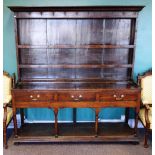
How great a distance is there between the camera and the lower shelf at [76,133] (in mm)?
2535

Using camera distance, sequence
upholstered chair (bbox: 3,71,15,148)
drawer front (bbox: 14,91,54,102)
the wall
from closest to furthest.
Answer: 1. drawer front (bbox: 14,91,54,102)
2. upholstered chair (bbox: 3,71,15,148)
3. the wall

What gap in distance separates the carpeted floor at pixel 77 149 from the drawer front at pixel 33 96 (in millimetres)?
553

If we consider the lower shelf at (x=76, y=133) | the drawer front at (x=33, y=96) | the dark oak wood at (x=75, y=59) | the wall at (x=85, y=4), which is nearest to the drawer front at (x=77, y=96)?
the dark oak wood at (x=75, y=59)

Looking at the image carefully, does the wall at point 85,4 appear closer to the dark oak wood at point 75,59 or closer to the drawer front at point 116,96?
the dark oak wood at point 75,59

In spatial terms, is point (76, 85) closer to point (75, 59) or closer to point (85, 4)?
point (75, 59)

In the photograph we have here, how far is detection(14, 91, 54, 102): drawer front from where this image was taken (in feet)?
7.84

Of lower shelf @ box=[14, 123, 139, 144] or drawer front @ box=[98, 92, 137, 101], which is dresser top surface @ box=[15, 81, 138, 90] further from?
lower shelf @ box=[14, 123, 139, 144]

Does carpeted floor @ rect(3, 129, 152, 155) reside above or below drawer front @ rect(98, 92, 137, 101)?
below

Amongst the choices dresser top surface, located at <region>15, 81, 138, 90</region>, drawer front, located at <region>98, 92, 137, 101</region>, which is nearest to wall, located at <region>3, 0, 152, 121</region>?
dresser top surface, located at <region>15, 81, 138, 90</region>

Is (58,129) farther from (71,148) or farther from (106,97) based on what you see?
(106,97)

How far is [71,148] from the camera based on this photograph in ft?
8.24

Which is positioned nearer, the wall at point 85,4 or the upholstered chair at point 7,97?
the upholstered chair at point 7,97

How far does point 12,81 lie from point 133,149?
1.59 meters

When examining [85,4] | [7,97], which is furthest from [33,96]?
[85,4]
